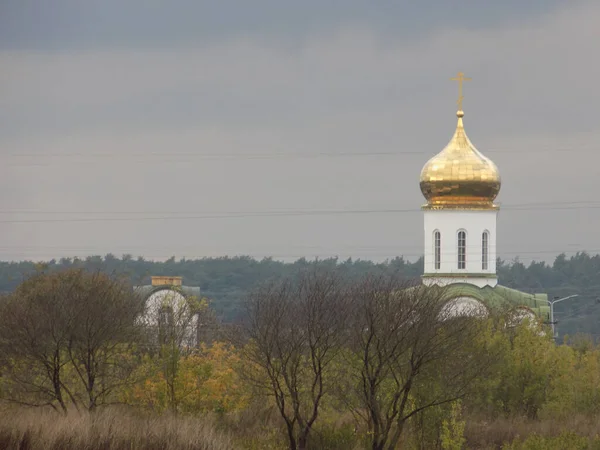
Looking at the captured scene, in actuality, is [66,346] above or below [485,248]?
below

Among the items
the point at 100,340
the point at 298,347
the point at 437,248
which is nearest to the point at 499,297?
the point at 437,248

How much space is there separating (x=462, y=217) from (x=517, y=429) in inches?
701

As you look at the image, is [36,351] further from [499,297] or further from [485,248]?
[485,248]

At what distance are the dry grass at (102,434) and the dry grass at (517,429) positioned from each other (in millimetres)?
6978

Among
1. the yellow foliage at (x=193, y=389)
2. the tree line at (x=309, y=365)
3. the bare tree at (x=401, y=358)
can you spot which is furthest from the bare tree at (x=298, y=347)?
the yellow foliage at (x=193, y=389)

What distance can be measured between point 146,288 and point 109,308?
25.2 metres

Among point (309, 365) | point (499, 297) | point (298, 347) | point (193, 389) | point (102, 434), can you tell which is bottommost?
point (102, 434)

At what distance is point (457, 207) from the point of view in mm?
53750

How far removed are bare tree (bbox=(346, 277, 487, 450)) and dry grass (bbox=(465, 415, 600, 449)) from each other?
2.97 metres

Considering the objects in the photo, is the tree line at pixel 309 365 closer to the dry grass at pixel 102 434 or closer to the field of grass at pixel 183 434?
Result: the field of grass at pixel 183 434

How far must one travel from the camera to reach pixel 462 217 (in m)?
53.9

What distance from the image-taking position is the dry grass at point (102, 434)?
29.1 m

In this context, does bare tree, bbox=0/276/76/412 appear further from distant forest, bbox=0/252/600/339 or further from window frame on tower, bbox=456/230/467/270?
distant forest, bbox=0/252/600/339

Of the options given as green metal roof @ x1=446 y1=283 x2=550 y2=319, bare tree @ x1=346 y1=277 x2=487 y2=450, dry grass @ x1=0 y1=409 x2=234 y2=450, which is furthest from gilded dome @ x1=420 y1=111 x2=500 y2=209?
dry grass @ x1=0 y1=409 x2=234 y2=450
